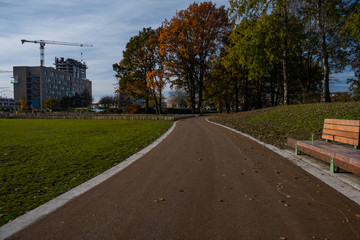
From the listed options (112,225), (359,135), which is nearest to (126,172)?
(112,225)

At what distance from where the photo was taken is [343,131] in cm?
602

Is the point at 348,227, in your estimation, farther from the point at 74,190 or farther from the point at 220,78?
the point at 220,78

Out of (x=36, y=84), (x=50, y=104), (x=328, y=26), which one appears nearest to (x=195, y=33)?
(x=328, y=26)

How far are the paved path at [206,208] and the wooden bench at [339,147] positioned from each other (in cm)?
64

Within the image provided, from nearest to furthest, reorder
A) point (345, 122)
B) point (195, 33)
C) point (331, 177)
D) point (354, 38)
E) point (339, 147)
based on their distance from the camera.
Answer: point (331, 177), point (339, 147), point (345, 122), point (354, 38), point (195, 33)

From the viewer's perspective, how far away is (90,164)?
21.0ft

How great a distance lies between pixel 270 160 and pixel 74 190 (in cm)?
515

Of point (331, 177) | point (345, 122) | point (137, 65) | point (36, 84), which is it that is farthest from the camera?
point (36, 84)

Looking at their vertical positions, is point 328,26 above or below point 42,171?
above

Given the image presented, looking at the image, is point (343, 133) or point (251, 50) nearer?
point (343, 133)

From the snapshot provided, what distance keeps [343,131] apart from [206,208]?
4.81 meters

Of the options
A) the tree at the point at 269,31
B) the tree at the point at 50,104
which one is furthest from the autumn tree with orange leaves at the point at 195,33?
the tree at the point at 50,104

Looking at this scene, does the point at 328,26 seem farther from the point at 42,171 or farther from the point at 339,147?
the point at 42,171

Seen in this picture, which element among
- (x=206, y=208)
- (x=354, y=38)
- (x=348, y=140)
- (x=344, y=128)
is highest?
(x=354, y=38)
